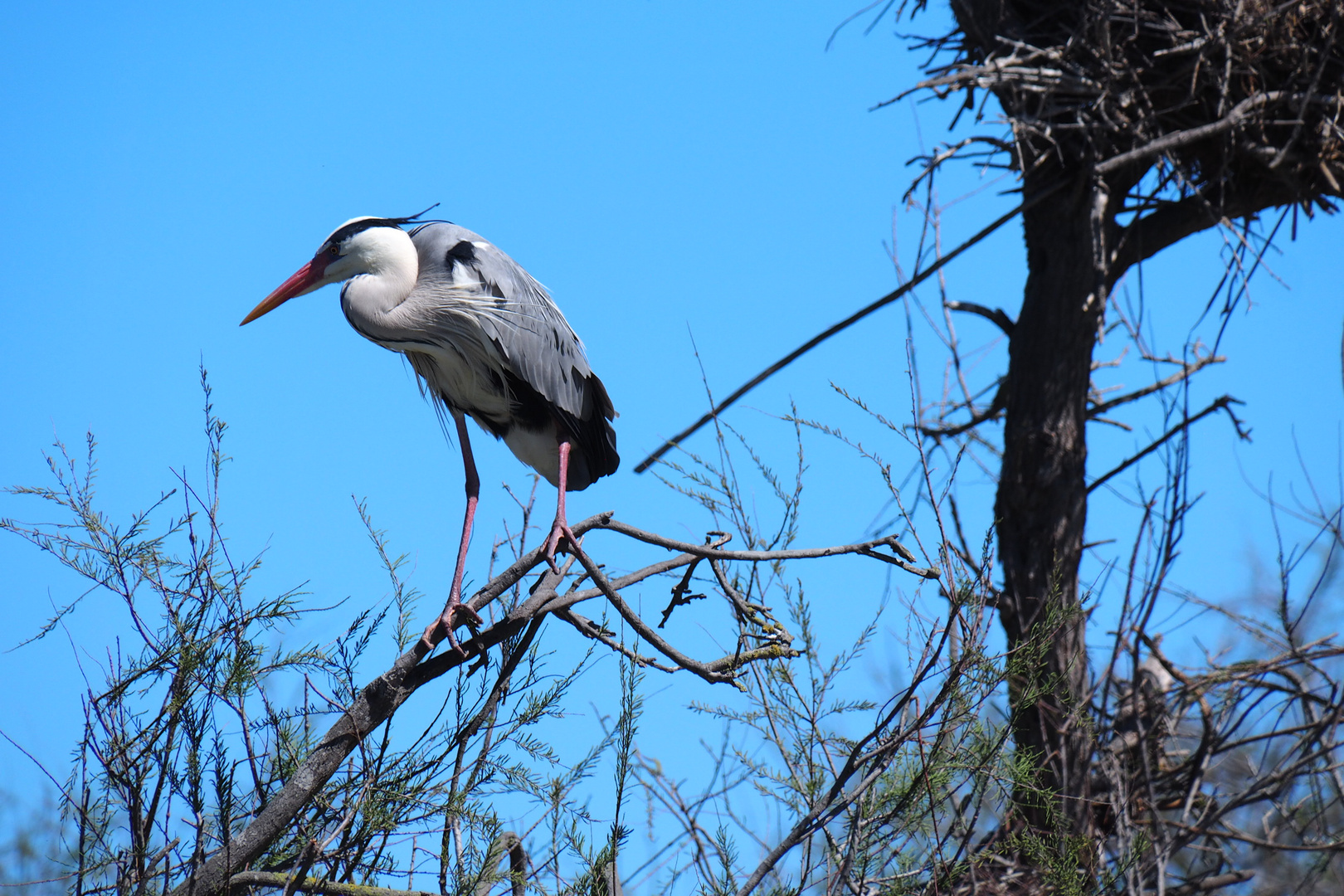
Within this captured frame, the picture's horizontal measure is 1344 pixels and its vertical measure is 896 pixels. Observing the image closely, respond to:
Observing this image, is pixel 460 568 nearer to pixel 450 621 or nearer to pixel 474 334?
pixel 450 621

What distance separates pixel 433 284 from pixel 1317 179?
3.92 m

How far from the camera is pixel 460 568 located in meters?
3.48

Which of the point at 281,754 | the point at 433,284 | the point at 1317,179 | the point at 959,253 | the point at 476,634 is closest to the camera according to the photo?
the point at 281,754

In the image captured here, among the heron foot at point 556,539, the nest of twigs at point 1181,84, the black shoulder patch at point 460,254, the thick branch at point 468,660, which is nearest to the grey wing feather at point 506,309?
the black shoulder patch at point 460,254

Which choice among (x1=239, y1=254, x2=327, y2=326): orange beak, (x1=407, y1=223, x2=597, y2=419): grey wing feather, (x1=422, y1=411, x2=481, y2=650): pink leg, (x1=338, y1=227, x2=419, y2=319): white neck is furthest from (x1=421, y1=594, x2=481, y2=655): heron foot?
(x1=239, y1=254, x2=327, y2=326): orange beak

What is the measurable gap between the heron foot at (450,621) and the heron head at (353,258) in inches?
49.8

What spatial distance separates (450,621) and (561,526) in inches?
16.4

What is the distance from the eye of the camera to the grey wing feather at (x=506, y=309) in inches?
149

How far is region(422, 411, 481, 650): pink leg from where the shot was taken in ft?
10.3

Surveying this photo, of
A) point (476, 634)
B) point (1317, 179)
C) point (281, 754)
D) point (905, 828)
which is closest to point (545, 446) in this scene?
point (476, 634)

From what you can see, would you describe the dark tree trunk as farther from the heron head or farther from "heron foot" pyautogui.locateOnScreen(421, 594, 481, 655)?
the heron head

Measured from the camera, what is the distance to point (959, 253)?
4590mm

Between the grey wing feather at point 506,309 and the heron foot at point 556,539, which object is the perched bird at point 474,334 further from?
the heron foot at point 556,539

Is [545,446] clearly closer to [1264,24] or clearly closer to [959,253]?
[959,253]
